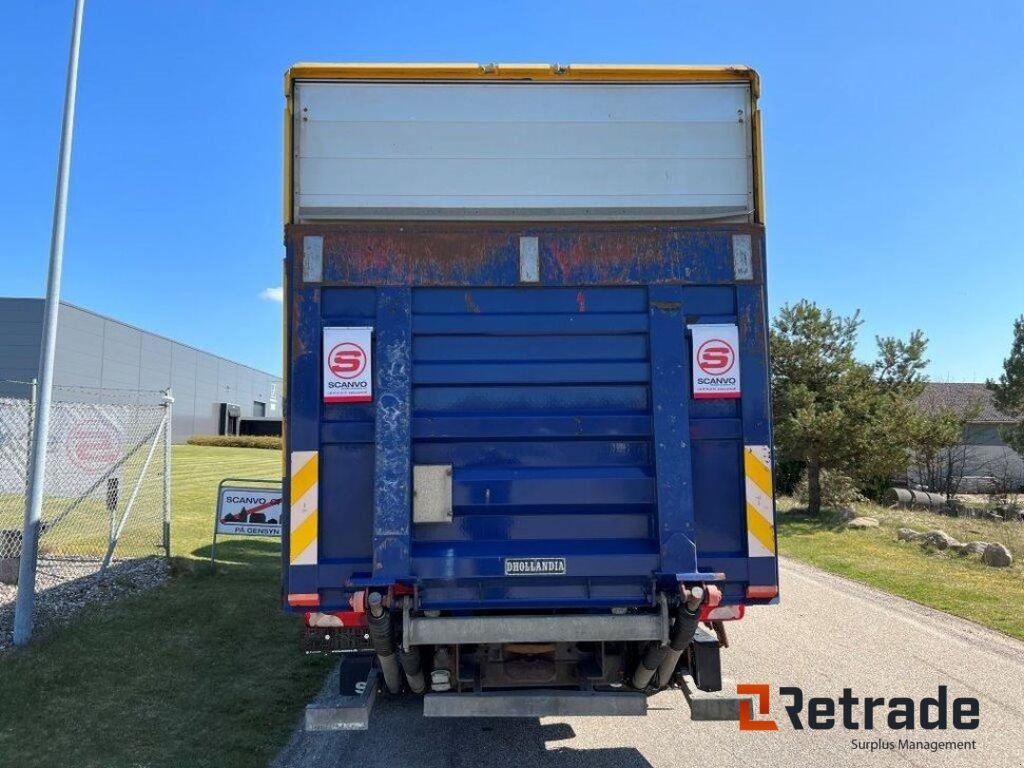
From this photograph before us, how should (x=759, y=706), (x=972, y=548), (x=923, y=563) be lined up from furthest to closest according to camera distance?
(x=972, y=548), (x=923, y=563), (x=759, y=706)

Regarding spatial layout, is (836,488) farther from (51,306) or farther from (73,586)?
→ (51,306)

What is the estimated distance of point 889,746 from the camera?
460 cm

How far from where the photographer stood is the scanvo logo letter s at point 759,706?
3.71 meters

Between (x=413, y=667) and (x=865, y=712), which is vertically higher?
(x=413, y=667)

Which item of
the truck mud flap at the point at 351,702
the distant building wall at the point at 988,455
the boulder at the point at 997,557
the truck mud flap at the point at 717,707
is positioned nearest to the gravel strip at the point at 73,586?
the truck mud flap at the point at 351,702

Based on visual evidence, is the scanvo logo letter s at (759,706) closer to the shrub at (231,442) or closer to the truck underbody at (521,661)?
A: the truck underbody at (521,661)

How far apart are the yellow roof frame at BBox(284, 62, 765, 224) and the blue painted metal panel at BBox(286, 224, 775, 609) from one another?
0.79 meters

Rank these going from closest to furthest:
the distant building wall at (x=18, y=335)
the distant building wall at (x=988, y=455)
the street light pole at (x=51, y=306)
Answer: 1. the street light pole at (x=51, y=306)
2. the distant building wall at (x=988, y=455)
3. the distant building wall at (x=18, y=335)

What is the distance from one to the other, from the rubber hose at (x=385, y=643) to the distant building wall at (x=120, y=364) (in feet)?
64.7

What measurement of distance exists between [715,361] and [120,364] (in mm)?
47022

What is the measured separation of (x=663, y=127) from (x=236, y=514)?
7.01 meters

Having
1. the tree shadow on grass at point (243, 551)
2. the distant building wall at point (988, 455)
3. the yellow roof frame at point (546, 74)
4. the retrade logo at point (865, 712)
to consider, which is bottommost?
the retrade logo at point (865, 712)

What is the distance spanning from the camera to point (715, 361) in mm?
3734

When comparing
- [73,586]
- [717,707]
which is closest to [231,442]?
[73,586]
